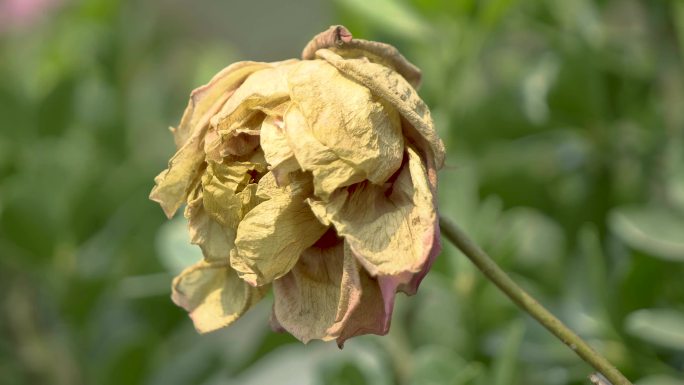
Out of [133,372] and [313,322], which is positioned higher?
[313,322]

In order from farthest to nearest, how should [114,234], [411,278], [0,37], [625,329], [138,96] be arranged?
[0,37] → [138,96] → [114,234] → [625,329] → [411,278]

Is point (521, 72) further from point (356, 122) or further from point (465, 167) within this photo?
point (356, 122)

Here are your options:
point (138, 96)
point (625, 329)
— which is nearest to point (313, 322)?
point (625, 329)

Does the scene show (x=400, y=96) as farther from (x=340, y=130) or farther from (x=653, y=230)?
(x=653, y=230)

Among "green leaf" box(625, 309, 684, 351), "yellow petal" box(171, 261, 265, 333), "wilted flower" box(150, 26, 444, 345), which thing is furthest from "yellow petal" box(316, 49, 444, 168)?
"green leaf" box(625, 309, 684, 351)

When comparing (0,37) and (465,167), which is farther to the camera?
(0,37)

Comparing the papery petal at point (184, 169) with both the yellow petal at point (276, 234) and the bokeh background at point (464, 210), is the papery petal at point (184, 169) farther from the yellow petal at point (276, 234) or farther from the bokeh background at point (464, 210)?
the bokeh background at point (464, 210)

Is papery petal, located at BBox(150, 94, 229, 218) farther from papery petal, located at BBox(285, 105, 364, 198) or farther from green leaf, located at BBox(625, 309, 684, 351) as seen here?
green leaf, located at BBox(625, 309, 684, 351)

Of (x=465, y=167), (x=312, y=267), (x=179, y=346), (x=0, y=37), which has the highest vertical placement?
(x=312, y=267)
